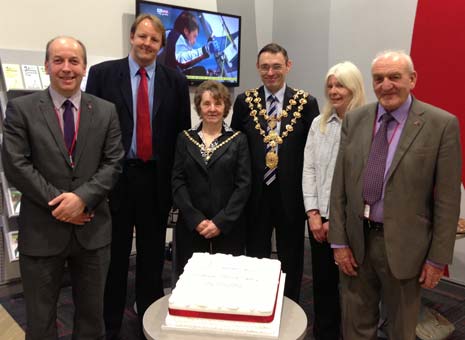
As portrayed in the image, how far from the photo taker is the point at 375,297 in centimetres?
194

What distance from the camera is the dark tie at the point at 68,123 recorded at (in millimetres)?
1910

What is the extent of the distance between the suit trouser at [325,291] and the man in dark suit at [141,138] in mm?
907

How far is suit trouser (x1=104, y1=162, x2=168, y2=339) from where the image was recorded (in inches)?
94.9

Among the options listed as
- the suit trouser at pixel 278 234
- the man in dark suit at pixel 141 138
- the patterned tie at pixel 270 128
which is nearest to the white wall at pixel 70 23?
the man in dark suit at pixel 141 138

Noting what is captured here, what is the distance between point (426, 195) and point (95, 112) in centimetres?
147

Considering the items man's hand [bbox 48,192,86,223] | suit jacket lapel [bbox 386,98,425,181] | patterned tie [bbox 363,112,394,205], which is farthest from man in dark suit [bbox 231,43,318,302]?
man's hand [bbox 48,192,86,223]

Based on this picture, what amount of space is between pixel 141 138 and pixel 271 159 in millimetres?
729

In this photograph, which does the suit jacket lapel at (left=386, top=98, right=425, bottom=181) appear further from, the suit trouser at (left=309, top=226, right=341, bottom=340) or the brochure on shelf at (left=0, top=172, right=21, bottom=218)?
the brochure on shelf at (left=0, top=172, right=21, bottom=218)

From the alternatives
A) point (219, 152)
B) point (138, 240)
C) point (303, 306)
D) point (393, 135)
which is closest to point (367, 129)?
point (393, 135)

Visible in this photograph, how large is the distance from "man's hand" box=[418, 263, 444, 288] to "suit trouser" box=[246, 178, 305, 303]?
0.84m

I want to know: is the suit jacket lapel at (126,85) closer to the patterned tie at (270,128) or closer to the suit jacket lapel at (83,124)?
the suit jacket lapel at (83,124)

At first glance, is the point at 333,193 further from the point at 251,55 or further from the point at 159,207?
the point at 251,55

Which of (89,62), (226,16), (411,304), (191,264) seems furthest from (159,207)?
(226,16)

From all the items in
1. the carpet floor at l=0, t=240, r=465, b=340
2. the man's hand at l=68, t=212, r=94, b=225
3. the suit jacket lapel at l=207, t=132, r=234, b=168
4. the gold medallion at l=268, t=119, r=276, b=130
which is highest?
the gold medallion at l=268, t=119, r=276, b=130
